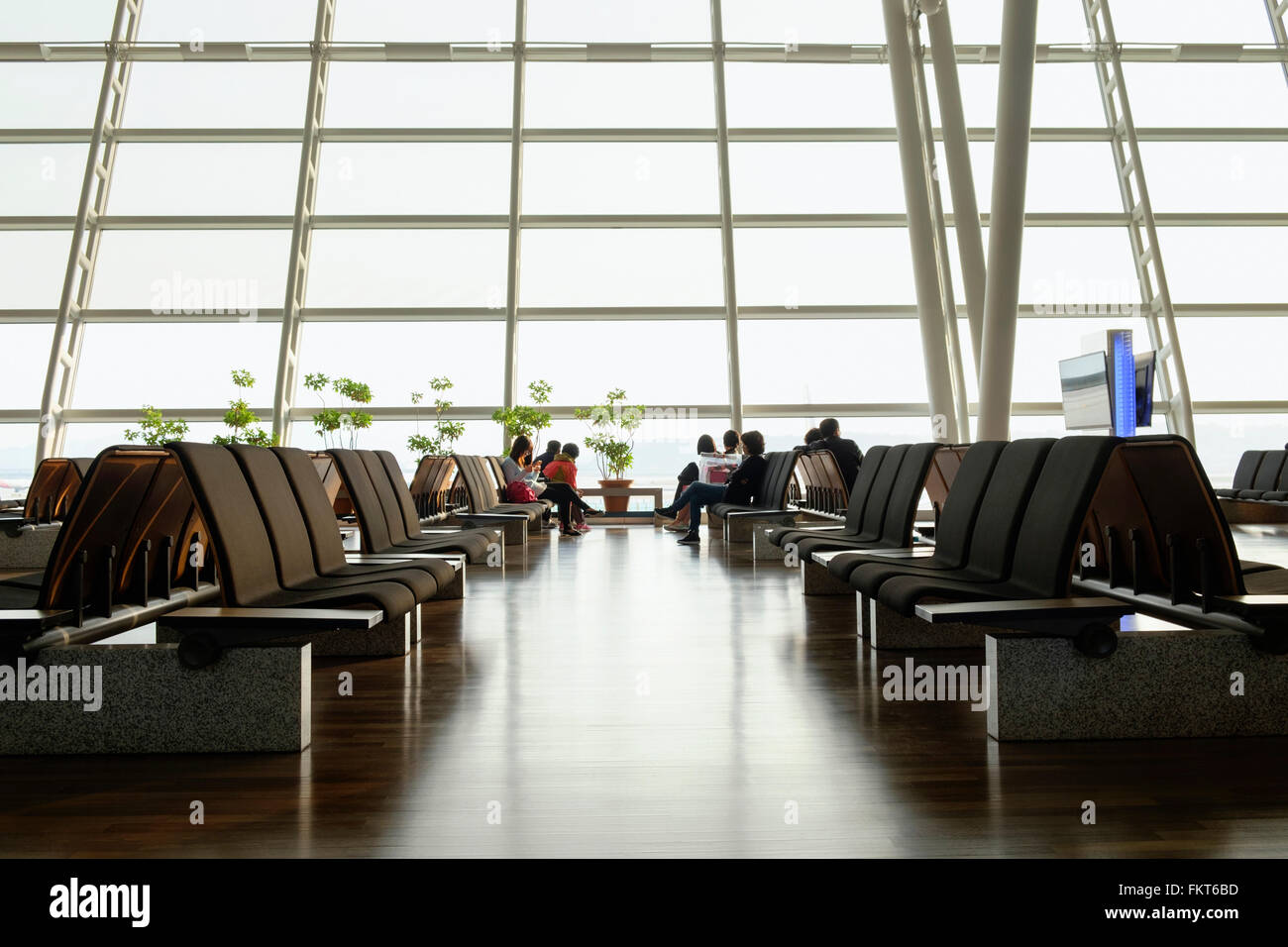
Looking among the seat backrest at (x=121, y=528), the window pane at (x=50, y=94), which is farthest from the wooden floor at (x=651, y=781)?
the window pane at (x=50, y=94)

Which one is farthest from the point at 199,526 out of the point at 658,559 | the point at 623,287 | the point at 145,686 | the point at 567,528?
the point at 623,287

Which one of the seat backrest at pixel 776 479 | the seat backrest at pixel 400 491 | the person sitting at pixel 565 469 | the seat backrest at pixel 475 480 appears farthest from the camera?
the person sitting at pixel 565 469

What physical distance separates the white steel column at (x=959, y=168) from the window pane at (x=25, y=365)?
30.1 feet

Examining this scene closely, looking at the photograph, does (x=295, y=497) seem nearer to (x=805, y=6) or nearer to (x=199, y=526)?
(x=199, y=526)

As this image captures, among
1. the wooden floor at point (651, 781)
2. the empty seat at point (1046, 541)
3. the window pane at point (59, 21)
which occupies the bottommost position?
the wooden floor at point (651, 781)

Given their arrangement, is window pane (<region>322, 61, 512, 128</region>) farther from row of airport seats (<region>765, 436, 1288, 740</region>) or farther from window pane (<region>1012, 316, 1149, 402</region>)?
row of airport seats (<region>765, 436, 1288, 740</region>)

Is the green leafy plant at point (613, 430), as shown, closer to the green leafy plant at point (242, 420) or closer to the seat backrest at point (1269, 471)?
the green leafy plant at point (242, 420)

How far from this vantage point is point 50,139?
9750 mm

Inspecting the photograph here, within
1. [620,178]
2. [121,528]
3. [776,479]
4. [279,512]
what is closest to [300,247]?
[620,178]

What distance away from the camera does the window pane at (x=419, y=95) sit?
10109 mm

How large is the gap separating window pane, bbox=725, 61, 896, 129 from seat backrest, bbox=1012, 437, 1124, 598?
8.52 meters

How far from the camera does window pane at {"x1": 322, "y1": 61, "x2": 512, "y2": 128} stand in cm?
1011

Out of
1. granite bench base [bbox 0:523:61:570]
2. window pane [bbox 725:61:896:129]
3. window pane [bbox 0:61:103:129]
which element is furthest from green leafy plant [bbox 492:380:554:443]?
window pane [bbox 0:61:103:129]

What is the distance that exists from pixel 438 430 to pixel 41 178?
16.7 feet
